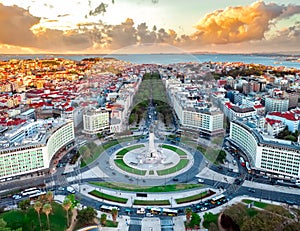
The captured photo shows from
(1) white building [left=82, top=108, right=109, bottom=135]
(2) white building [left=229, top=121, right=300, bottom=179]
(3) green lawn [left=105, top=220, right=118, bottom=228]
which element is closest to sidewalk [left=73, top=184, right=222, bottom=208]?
(3) green lawn [left=105, top=220, right=118, bottom=228]

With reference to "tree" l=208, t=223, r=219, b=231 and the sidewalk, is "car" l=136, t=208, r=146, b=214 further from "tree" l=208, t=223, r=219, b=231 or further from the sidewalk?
"tree" l=208, t=223, r=219, b=231

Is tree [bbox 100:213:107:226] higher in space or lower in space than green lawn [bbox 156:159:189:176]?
higher

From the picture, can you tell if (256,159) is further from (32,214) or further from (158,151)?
(32,214)

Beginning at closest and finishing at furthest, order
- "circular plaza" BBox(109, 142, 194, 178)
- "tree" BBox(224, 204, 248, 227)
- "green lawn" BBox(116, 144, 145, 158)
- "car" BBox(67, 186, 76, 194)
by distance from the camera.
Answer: "tree" BBox(224, 204, 248, 227) → "car" BBox(67, 186, 76, 194) → "circular plaza" BBox(109, 142, 194, 178) → "green lawn" BBox(116, 144, 145, 158)

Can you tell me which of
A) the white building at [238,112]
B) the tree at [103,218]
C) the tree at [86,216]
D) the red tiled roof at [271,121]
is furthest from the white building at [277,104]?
the tree at [86,216]

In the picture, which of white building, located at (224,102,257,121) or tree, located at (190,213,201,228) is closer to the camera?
tree, located at (190,213,201,228)

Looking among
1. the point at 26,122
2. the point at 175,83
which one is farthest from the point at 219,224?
the point at 175,83
